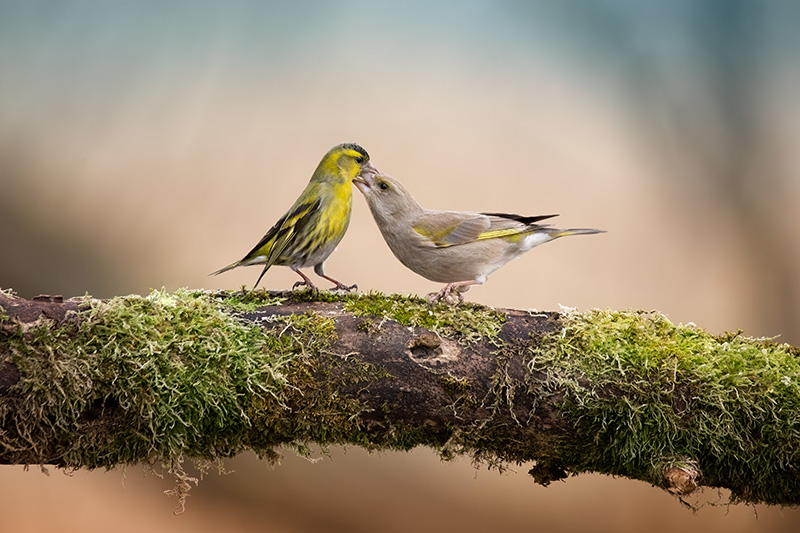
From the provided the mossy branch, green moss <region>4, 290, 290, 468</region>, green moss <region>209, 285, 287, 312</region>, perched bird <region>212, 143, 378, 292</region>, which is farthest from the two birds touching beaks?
green moss <region>4, 290, 290, 468</region>

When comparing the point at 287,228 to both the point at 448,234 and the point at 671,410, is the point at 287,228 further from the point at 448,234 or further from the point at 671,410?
the point at 671,410

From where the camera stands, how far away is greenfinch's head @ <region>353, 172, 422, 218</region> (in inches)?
162

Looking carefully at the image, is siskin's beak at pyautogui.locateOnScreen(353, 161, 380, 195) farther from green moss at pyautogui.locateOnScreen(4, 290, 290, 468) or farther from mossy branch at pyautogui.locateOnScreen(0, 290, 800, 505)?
green moss at pyautogui.locateOnScreen(4, 290, 290, 468)

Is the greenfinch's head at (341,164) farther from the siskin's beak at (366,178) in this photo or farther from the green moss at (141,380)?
the green moss at (141,380)

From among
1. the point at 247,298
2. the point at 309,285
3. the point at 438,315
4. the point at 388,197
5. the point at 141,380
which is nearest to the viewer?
the point at 141,380

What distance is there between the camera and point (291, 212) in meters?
3.86

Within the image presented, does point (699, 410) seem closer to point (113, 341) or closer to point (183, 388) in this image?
point (183, 388)

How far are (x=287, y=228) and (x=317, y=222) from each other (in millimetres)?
161

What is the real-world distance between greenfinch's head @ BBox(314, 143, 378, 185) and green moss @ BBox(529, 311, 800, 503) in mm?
1530

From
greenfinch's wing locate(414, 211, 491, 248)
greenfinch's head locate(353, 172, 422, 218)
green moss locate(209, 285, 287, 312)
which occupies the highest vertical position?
greenfinch's head locate(353, 172, 422, 218)

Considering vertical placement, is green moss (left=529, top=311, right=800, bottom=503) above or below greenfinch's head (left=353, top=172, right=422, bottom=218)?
below

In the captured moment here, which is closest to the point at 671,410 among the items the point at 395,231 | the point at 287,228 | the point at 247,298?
the point at 395,231

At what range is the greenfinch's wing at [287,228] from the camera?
380cm

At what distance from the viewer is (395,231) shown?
4098mm
